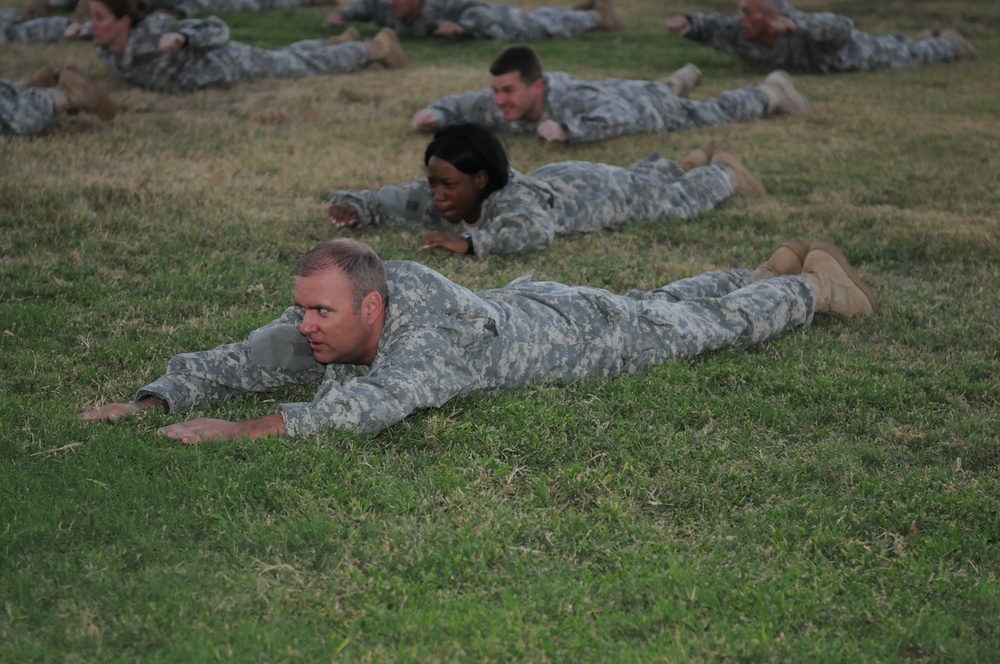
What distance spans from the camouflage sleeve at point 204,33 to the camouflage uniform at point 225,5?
3.67 metres

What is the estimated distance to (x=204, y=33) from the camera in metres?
10.7

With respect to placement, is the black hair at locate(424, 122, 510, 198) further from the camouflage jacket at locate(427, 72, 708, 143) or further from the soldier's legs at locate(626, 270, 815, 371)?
the camouflage jacket at locate(427, 72, 708, 143)

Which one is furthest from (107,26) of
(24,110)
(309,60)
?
(24,110)

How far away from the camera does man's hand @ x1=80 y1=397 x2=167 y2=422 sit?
13.4 ft

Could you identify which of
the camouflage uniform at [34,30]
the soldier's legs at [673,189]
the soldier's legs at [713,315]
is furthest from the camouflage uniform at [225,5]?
the soldier's legs at [713,315]

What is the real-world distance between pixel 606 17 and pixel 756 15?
11.3 ft

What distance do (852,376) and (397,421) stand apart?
2.04 meters

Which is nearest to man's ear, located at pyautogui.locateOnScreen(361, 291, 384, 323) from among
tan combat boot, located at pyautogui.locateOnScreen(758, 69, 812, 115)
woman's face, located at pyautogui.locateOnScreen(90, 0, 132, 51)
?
tan combat boot, located at pyautogui.locateOnScreen(758, 69, 812, 115)

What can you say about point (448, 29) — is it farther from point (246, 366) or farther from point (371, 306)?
point (371, 306)

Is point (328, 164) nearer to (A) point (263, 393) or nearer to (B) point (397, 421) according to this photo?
(A) point (263, 393)

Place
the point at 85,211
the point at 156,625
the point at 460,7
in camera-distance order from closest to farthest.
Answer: the point at 156,625, the point at 85,211, the point at 460,7

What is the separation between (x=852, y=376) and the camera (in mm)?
4734

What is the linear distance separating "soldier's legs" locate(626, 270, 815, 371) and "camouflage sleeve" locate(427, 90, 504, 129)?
4.41m

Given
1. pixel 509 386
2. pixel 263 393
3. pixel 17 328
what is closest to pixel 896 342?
pixel 509 386
